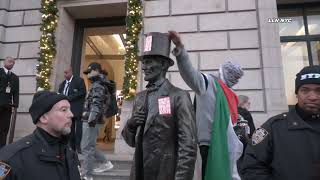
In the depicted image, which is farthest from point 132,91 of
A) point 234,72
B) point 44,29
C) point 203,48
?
point 234,72

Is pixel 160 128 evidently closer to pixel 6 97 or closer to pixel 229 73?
pixel 229 73

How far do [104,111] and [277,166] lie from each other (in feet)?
14.9

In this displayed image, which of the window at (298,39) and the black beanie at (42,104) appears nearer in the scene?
the black beanie at (42,104)

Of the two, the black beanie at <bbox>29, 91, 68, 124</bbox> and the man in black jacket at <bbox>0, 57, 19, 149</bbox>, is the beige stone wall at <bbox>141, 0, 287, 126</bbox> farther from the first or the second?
the black beanie at <bbox>29, 91, 68, 124</bbox>

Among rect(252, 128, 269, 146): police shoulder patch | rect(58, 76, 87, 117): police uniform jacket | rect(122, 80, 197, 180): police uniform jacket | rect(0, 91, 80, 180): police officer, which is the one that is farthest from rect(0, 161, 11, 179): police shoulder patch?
rect(58, 76, 87, 117): police uniform jacket

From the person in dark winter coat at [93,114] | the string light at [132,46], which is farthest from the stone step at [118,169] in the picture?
the string light at [132,46]

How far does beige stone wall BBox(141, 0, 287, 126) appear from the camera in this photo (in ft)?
29.8

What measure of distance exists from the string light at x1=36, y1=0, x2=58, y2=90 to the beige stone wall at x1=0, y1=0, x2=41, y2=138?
1.62 feet

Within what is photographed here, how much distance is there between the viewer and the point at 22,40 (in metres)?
11.2

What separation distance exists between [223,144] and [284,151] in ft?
2.98

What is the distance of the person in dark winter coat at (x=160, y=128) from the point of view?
9.97ft

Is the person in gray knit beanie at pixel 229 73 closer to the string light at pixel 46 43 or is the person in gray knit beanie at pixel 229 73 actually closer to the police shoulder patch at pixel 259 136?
the police shoulder patch at pixel 259 136

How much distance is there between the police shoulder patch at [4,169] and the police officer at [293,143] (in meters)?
1.81

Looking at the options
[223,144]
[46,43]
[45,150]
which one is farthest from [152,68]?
[46,43]
